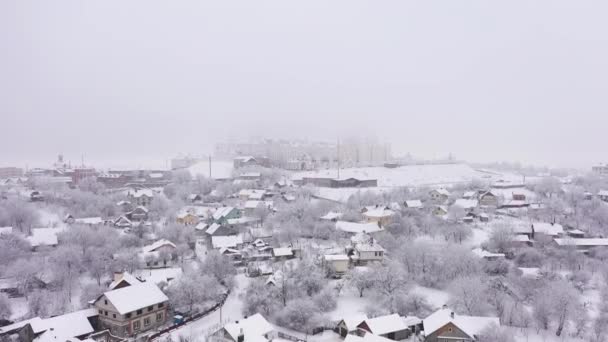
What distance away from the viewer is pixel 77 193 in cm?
4294

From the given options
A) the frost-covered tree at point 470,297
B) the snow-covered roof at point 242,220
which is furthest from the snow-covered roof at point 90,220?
the frost-covered tree at point 470,297

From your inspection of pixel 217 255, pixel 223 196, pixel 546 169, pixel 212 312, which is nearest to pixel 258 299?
pixel 212 312

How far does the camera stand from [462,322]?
1850cm

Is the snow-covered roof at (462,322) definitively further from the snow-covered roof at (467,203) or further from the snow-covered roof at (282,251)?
the snow-covered roof at (467,203)

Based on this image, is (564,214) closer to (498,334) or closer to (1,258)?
(498,334)

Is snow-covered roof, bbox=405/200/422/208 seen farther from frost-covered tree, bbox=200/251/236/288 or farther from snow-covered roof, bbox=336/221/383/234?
frost-covered tree, bbox=200/251/236/288

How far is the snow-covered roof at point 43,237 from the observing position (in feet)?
93.7

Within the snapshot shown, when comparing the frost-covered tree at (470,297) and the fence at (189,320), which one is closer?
the fence at (189,320)

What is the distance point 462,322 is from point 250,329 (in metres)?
9.28

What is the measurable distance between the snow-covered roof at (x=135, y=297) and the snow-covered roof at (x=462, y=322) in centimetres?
1286

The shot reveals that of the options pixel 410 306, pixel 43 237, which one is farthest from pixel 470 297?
pixel 43 237

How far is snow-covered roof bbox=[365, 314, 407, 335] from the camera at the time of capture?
1841 centimetres

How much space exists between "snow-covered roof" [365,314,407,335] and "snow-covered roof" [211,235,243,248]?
13.4 meters

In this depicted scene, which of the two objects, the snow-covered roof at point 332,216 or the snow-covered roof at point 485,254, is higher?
the snow-covered roof at point 332,216
